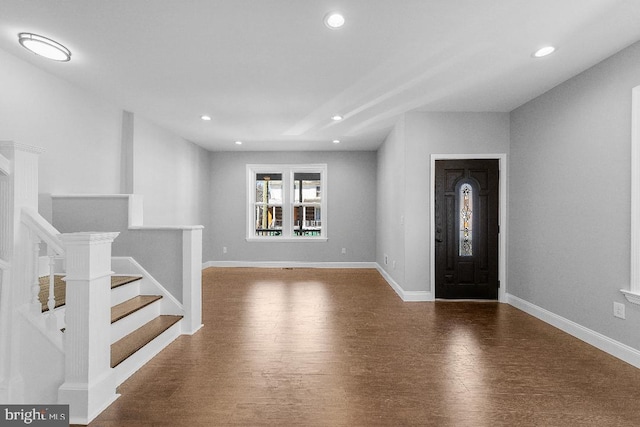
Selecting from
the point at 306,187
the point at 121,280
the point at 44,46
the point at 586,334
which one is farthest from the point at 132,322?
the point at 306,187

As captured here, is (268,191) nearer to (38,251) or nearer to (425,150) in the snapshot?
(425,150)

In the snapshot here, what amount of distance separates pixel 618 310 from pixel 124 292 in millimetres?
4499

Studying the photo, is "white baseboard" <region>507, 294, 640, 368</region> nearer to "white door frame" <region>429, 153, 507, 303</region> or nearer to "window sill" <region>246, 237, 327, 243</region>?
"white door frame" <region>429, 153, 507, 303</region>

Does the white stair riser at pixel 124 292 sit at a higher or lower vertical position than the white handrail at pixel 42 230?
lower

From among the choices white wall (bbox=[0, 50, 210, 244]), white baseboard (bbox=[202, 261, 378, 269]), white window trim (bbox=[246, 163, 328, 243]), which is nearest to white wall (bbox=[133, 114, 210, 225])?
white wall (bbox=[0, 50, 210, 244])

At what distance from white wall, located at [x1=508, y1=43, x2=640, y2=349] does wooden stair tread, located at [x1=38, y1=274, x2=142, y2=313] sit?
14.7ft

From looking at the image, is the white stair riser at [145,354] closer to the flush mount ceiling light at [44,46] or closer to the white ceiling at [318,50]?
the white ceiling at [318,50]

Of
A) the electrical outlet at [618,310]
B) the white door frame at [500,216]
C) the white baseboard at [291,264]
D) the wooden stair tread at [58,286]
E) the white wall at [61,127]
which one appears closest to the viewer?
the wooden stair tread at [58,286]

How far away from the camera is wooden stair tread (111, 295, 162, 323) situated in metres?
2.57

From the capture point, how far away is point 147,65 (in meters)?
3.14

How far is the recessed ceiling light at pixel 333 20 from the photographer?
233cm

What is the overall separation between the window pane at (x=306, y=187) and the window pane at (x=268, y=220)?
0.56 meters

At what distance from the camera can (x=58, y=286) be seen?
2652mm

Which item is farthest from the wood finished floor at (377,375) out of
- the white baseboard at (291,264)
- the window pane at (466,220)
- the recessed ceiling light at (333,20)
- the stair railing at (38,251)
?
the white baseboard at (291,264)
